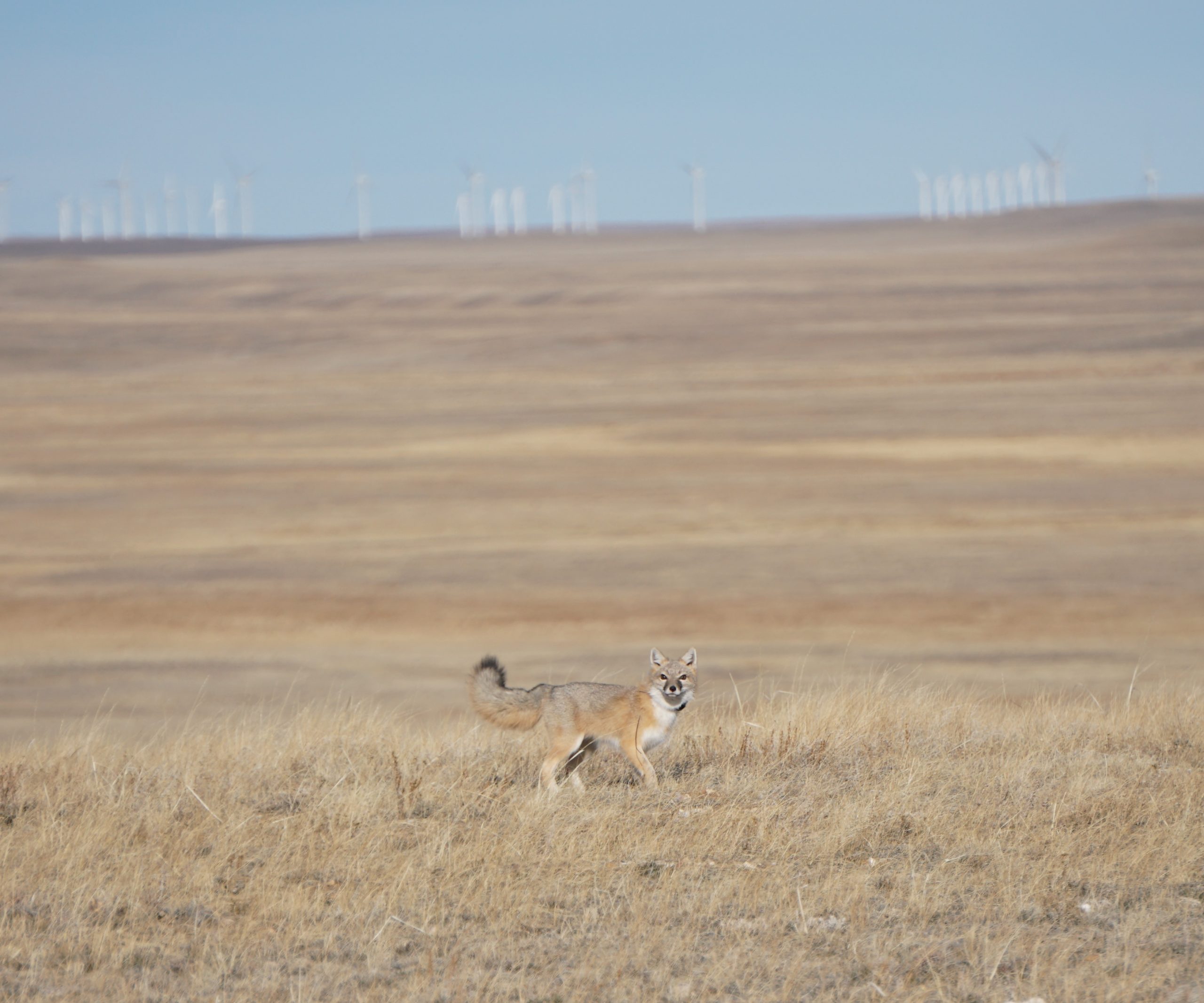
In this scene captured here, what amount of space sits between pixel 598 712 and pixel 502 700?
1.77ft

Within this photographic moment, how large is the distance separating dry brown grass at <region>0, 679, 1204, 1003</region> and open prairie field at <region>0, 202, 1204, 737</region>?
5.52 metres

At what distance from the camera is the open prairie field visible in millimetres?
16094

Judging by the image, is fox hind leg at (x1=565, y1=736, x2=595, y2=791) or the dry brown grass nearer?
the dry brown grass

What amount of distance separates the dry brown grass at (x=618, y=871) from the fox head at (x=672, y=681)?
1.45 feet

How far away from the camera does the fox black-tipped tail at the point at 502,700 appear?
724 cm

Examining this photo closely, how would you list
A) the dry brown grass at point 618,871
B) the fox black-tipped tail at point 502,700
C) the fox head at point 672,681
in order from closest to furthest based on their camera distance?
the dry brown grass at point 618,871, the fox head at point 672,681, the fox black-tipped tail at point 502,700

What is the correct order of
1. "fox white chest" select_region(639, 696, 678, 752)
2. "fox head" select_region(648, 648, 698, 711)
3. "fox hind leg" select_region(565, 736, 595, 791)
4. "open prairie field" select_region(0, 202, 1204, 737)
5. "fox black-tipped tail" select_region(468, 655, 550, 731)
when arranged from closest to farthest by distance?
"fox head" select_region(648, 648, 698, 711), "fox white chest" select_region(639, 696, 678, 752), "fox hind leg" select_region(565, 736, 595, 791), "fox black-tipped tail" select_region(468, 655, 550, 731), "open prairie field" select_region(0, 202, 1204, 737)

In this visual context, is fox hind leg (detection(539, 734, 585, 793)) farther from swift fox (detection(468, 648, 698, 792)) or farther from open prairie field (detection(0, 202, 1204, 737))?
open prairie field (detection(0, 202, 1204, 737))

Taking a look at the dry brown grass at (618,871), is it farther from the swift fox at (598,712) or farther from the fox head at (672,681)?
the fox head at (672,681)

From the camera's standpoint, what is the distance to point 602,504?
25.7m

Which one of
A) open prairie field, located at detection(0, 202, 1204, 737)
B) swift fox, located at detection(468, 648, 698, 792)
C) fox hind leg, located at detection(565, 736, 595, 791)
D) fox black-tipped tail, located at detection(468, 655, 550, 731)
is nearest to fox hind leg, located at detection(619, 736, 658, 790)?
swift fox, located at detection(468, 648, 698, 792)

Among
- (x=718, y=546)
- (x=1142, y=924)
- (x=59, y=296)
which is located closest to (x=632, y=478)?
(x=718, y=546)

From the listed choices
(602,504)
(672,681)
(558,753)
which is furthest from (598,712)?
(602,504)

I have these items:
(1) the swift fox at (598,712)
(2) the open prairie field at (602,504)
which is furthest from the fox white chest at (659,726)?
(2) the open prairie field at (602,504)
